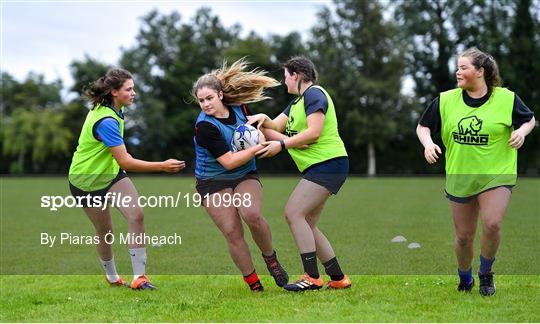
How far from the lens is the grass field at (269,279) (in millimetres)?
5848

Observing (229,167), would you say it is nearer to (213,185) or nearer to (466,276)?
(213,185)

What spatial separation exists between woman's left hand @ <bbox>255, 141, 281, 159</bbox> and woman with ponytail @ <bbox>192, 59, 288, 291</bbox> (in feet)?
0.20

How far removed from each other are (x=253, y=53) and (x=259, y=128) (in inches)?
1932

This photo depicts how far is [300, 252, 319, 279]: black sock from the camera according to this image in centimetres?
668

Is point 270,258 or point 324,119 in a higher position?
point 324,119

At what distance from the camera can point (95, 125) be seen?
724 cm

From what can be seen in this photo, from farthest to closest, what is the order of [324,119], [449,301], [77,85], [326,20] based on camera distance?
[77,85] < [326,20] < [324,119] < [449,301]

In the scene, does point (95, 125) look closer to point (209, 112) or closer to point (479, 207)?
point (209, 112)

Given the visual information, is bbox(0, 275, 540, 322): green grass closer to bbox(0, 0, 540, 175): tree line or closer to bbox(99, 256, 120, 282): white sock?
bbox(99, 256, 120, 282): white sock

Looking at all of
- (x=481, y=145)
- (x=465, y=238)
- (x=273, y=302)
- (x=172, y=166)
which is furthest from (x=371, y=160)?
(x=273, y=302)

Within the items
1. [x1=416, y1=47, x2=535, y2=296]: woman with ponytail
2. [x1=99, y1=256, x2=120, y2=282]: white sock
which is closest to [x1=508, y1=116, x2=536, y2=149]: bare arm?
[x1=416, y1=47, x2=535, y2=296]: woman with ponytail

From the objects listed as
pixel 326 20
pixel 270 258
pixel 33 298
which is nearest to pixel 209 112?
pixel 270 258

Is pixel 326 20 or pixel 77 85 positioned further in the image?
pixel 77 85

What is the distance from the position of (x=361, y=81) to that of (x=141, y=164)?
144 ft
